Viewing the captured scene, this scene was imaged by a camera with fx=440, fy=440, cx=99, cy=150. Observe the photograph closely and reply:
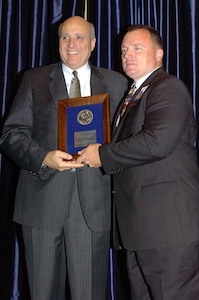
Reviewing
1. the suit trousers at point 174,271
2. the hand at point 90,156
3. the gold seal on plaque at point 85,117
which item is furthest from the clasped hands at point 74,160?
the suit trousers at point 174,271

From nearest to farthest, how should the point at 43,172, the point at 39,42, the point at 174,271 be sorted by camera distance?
the point at 174,271, the point at 43,172, the point at 39,42

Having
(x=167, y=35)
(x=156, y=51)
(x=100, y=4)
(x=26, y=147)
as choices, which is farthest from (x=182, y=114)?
(x=100, y=4)

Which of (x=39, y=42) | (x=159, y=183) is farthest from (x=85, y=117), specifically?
(x=39, y=42)

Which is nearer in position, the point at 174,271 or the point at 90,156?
the point at 174,271

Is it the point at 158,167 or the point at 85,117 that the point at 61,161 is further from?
the point at 158,167

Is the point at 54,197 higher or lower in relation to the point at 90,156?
lower

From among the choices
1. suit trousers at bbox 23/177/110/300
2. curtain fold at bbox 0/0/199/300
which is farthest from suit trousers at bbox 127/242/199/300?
curtain fold at bbox 0/0/199/300

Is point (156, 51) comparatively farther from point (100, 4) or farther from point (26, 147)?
point (100, 4)

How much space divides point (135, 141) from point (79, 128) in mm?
304

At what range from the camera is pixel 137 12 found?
258cm

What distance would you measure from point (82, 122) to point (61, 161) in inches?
7.5

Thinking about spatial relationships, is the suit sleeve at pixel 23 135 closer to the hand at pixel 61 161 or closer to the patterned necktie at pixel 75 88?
the hand at pixel 61 161

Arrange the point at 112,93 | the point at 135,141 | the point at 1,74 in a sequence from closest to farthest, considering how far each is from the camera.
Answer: the point at 135,141
the point at 112,93
the point at 1,74

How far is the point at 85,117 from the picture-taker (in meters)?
1.78
